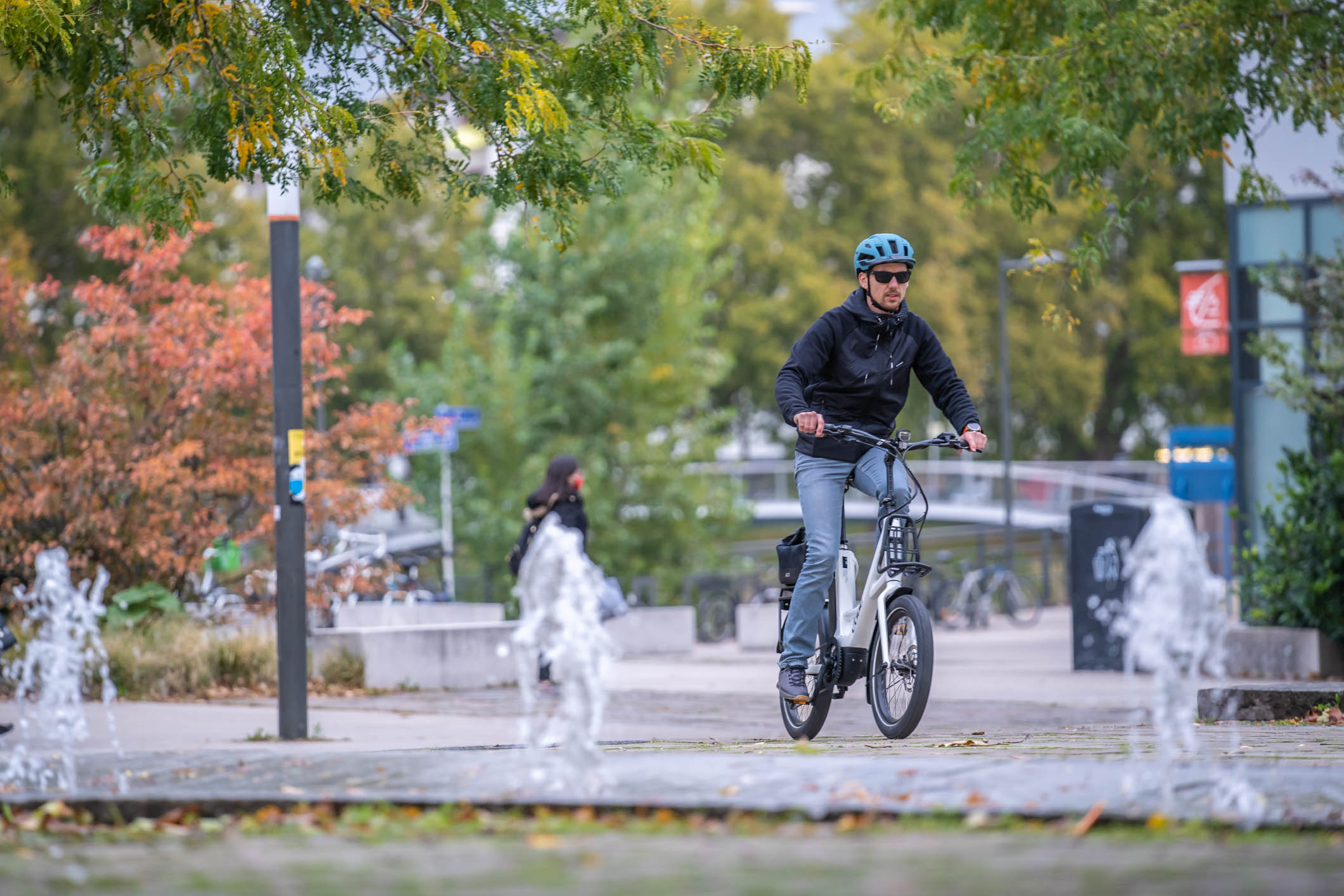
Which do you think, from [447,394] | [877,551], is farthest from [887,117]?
[447,394]

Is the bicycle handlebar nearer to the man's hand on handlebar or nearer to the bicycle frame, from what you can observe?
the bicycle frame

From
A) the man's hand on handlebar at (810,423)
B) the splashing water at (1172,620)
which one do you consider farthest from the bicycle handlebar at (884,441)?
the splashing water at (1172,620)

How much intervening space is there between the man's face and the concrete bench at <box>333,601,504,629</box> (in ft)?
37.5

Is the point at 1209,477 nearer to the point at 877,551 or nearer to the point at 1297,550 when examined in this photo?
the point at 1297,550

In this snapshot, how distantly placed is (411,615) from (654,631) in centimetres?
335

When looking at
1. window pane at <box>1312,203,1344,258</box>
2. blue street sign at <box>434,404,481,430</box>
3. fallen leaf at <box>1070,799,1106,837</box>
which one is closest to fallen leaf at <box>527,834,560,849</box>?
fallen leaf at <box>1070,799,1106,837</box>

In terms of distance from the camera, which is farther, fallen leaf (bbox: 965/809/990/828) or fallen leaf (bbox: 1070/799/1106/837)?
fallen leaf (bbox: 965/809/990/828)

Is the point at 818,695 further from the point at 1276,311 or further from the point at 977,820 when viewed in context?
the point at 1276,311

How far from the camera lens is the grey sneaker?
23.7ft

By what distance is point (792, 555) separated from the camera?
735cm

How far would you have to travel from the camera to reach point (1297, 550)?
1303 centimetres

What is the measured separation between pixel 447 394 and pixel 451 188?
15561 millimetres

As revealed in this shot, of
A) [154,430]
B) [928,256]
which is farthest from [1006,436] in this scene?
[154,430]

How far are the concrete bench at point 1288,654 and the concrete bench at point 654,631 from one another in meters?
7.96
